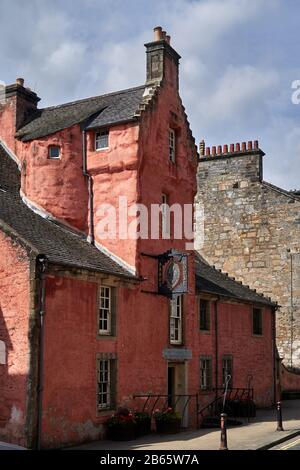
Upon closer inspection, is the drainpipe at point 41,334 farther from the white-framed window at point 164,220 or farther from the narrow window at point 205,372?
the narrow window at point 205,372

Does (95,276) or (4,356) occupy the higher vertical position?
(95,276)

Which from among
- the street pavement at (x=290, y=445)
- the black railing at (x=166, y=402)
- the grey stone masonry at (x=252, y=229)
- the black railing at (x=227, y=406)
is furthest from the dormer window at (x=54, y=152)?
the grey stone masonry at (x=252, y=229)

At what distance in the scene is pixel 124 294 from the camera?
802 inches

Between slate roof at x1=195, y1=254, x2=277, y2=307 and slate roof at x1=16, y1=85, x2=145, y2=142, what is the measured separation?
7294 mm

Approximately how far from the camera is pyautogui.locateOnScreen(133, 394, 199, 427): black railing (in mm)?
20875

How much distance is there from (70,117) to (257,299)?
41.8ft

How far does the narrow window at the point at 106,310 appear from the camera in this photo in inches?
768

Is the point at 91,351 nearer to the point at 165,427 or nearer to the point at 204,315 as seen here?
the point at 165,427

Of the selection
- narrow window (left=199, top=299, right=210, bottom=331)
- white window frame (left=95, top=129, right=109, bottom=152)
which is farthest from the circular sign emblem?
white window frame (left=95, top=129, right=109, bottom=152)

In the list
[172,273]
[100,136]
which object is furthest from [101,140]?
[172,273]

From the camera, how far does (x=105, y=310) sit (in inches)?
777
